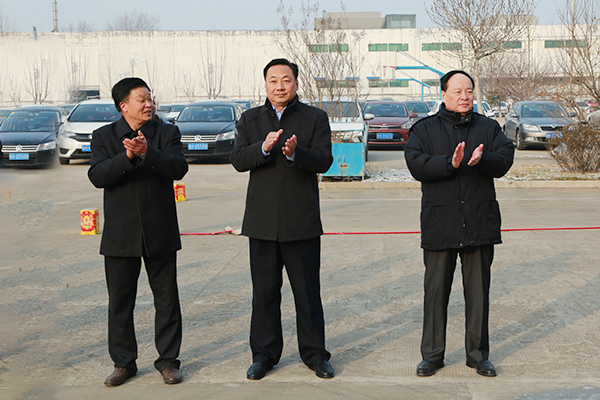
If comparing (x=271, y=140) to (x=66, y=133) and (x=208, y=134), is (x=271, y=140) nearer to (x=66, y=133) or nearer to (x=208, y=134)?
(x=208, y=134)

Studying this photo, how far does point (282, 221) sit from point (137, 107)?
3.63 feet

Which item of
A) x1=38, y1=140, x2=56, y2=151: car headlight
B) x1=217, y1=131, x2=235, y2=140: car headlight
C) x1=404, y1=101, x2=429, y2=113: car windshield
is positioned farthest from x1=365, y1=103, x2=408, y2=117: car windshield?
x1=38, y1=140, x2=56, y2=151: car headlight

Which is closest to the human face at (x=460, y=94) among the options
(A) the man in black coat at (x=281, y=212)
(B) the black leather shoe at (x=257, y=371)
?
(A) the man in black coat at (x=281, y=212)

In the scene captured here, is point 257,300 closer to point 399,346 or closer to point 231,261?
point 399,346

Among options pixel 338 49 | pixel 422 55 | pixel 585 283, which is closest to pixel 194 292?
pixel 585 283

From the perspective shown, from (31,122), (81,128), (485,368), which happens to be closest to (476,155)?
(485,368)

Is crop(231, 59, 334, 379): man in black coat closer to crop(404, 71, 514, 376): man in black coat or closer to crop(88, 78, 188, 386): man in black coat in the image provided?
crop(88, 78, 188, 386): man in black coat

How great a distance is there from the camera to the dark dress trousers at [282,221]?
4215 millimetres

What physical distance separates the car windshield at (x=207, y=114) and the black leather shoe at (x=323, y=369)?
15.9 metres

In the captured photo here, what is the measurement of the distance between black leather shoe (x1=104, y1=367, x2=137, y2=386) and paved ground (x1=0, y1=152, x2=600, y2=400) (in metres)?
0.05

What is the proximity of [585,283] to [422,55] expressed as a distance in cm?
6493

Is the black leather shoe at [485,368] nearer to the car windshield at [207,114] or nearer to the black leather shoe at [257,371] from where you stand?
the black leather shoe at [257,371]

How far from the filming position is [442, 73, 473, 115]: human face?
4215mm

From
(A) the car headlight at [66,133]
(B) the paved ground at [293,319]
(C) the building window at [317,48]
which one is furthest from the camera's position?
(A) the car headlight at [66,133]
